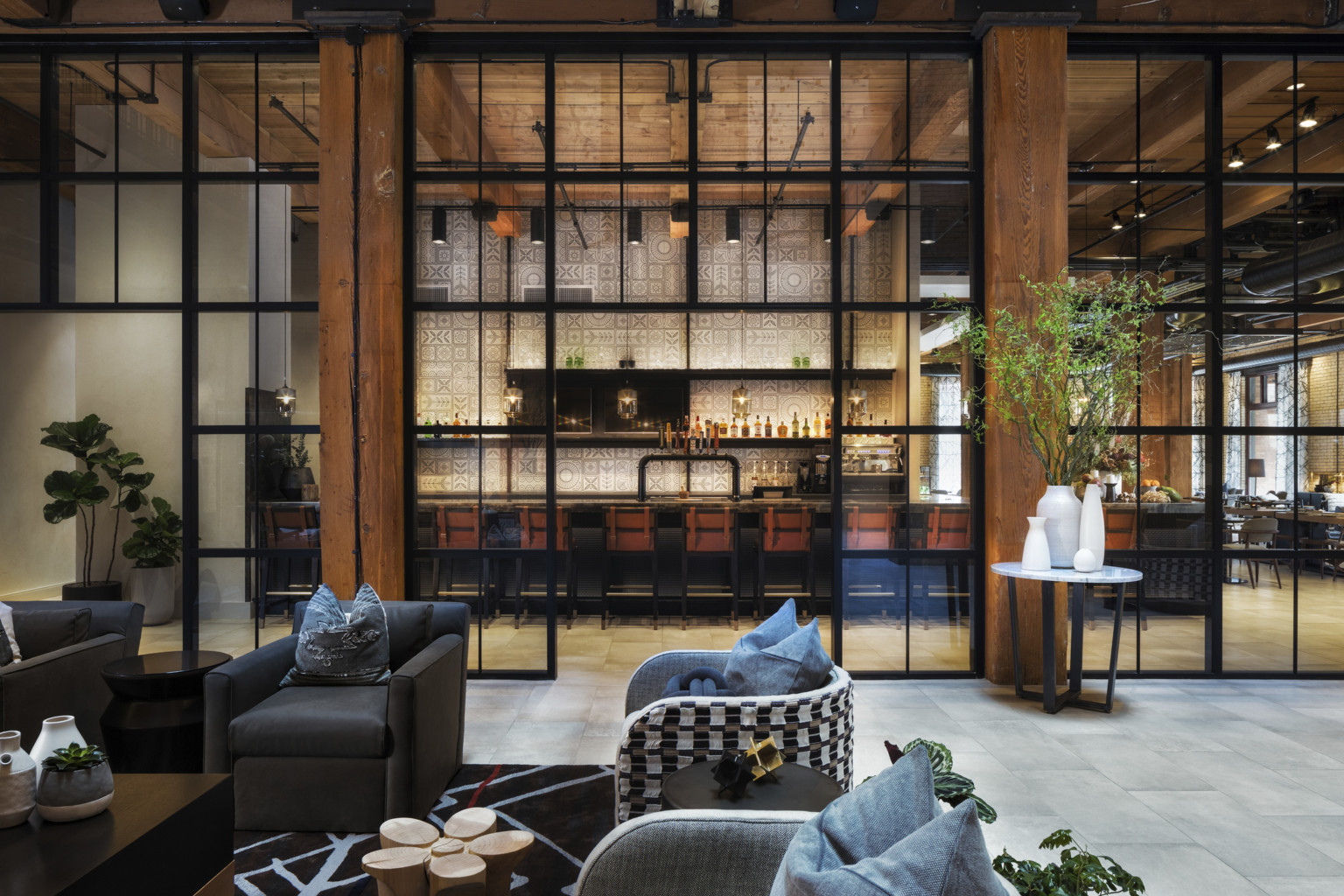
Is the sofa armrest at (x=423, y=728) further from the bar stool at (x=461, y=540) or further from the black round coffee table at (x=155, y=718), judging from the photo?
the bar stool at (x=461, y=540)

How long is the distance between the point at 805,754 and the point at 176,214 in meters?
5.24

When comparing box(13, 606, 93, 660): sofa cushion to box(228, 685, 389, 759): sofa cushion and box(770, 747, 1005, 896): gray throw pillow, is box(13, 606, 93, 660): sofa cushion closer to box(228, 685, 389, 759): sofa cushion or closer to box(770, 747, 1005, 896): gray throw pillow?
box(228, 685, 389, 759): sofa cushion

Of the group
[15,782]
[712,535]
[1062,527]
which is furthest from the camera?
[712,535]

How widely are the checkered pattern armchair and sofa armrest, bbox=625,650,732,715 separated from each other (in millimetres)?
581

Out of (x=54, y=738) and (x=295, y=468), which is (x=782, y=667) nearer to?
(x=54, y=738)

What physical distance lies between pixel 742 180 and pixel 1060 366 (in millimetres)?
2323

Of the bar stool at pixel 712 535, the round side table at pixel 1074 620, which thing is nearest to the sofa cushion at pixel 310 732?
the round side table at pixel 1074 620

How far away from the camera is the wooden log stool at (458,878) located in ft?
5.84

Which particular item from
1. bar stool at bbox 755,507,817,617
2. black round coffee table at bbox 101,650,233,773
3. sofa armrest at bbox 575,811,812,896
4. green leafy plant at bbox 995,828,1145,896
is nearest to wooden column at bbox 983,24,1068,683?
bar stool at bbox 755,507,817,617

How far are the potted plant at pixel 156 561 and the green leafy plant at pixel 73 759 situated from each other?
5283 millimetres

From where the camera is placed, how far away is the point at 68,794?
6.32 feet

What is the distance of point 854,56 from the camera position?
4.91m

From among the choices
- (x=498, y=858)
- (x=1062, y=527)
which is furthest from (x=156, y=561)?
(x=1062, y=527)

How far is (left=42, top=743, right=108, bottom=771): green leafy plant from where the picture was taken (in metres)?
1.93
